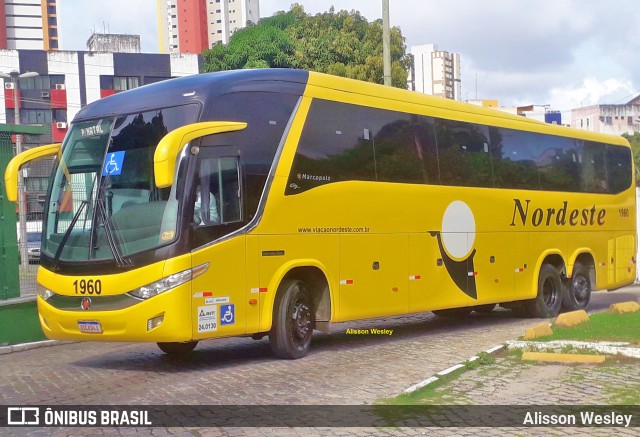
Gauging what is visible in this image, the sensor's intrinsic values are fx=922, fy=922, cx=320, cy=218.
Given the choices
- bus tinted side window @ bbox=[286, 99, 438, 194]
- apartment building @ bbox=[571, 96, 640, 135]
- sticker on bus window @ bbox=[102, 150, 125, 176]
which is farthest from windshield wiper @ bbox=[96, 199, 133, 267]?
apartment building @ bbox=[571, 96, 640, 135]

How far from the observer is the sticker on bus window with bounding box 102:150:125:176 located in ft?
36.7

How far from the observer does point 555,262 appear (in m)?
19.0

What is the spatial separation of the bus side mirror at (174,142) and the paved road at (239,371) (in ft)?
7.44

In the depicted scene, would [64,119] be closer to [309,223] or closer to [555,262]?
[555,262]

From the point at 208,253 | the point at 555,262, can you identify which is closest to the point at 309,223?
the point at 208,253

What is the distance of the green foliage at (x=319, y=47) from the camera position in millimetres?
43875

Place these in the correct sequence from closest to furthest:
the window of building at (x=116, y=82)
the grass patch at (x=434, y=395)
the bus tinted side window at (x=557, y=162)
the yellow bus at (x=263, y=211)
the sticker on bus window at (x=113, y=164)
→ the grass patch at (x=434, y=395) → the yellow bus at (x=263, y=211) → the sticker on bus window at (x=113, y=164) → the bus tinted side window at (x=557, y=162) → the window of building at (x=116, y=82)

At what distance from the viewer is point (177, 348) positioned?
42.1 feet

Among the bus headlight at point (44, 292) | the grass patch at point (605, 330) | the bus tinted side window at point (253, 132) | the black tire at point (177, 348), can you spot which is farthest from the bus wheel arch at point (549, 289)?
the bus headlight at point (44, 292)

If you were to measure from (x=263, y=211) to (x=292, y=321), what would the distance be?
5.12ft

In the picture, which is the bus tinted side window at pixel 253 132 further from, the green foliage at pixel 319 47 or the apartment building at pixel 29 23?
the apartment building at pixel 29 23

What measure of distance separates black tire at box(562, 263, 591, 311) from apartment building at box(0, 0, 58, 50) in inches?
5347

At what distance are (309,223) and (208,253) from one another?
195 centimetres

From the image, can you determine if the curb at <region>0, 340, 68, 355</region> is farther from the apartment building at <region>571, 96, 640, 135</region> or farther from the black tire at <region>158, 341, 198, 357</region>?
the apartment building at <region>571, 96, 640, 135</region>
